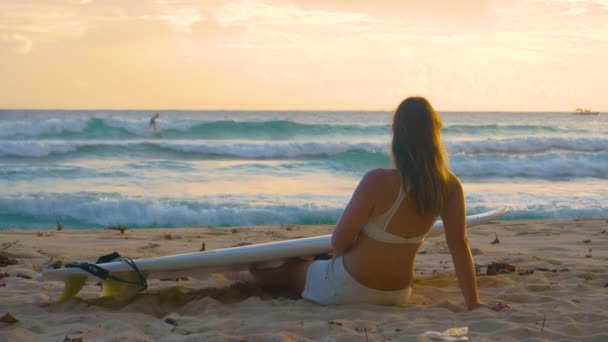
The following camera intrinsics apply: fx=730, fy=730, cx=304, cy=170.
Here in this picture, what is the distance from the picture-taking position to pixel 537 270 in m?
5.36

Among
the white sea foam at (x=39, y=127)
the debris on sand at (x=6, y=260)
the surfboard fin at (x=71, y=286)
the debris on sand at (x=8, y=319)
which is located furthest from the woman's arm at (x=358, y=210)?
the white sea foam at (x=39, y=127)

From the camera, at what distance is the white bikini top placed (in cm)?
371

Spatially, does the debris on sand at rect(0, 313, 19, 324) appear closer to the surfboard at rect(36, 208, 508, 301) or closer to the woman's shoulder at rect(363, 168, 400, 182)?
the surfboard at rect(36, 208, 508, 301)

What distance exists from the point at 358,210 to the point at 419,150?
43 cm

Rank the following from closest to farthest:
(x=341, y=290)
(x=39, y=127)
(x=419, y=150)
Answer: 1. (x=419, y=150)
2. (x=341, y=290)
3. (x=39, y=127)

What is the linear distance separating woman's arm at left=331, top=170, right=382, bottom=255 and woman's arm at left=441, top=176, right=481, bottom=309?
417mm

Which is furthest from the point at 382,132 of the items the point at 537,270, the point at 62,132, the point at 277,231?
the point at 537,270

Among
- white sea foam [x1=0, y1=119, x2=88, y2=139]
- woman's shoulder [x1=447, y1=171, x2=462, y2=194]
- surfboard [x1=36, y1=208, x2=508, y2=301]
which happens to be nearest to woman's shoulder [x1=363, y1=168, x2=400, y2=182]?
woman's shoulder [x1=447, y1=171, x2=462, y2=194]

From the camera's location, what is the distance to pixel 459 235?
382cm

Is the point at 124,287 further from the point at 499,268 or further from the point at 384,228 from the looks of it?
the point at 499,268

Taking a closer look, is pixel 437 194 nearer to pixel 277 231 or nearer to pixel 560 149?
pixel 277 231

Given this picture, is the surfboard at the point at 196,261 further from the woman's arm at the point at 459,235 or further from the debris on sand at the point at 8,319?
the woman's arm at the point at 459,235

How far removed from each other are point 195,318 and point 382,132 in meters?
28.3

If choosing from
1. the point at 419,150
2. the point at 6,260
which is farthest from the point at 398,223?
the point at 6,260
